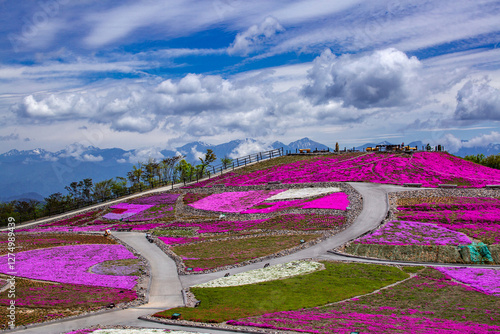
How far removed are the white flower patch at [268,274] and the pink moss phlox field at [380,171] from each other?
127ft

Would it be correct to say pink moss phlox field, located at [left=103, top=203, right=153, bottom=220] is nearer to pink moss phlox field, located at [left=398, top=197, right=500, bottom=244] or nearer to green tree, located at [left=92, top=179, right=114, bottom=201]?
pink moss phlox field, located at [left=398, top=197, right=500, bottom=244]

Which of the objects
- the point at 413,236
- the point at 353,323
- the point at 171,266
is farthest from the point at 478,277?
the point at 171,266

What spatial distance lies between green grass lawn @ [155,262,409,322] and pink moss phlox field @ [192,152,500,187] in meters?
39.3

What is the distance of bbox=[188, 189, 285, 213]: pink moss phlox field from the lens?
73.4m

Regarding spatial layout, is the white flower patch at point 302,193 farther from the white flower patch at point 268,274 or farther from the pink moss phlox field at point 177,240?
the white flower patch at point 268,274

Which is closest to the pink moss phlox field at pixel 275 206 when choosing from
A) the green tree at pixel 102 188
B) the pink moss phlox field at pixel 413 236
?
the pink moss phlox field at pixel 413 236

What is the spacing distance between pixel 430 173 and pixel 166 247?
53.0m

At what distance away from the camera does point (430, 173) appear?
76.1m

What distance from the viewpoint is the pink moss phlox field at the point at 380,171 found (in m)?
73.4

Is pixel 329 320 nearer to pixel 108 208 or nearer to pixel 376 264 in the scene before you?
pixel 376 264

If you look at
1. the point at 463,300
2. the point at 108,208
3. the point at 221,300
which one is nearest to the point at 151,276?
the point at 221,300

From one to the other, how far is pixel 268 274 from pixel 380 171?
49983 mm

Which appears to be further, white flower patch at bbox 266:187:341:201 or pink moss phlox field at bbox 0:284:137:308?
white flower patch at bbox 266:187:341:201

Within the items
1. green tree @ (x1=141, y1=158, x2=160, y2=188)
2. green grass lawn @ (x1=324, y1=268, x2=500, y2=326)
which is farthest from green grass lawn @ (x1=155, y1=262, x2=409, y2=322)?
green tree @ (x1=141, y1=158, x2=160, y2=188)
